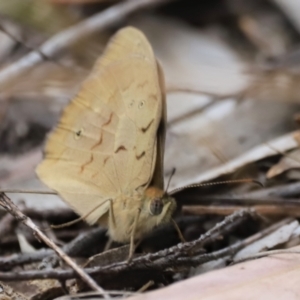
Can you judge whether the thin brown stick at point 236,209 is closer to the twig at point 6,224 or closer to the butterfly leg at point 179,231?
the butterfly leg at point 179,231

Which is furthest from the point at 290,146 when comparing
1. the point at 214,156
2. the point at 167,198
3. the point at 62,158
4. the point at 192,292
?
the point at 192,292

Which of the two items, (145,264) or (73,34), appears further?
(73,34)

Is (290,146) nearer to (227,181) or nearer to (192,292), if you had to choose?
(227,181)

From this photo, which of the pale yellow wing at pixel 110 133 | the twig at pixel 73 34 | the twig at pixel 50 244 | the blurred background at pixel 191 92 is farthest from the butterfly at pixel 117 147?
the twig at pixel 73 34

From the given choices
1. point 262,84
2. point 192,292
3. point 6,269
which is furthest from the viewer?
point 262,84

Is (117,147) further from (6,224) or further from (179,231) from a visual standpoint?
(6,224)

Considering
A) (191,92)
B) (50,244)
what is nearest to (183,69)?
(191,92)

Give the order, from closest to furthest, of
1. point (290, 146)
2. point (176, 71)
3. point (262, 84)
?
point (290, 146) → point (262, 84) → point (176, 71)
